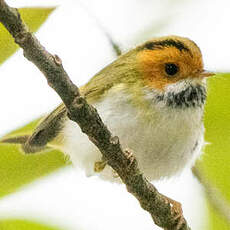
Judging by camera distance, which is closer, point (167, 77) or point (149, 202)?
point (149, 202)

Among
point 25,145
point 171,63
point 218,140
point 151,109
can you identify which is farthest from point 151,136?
point 25,145

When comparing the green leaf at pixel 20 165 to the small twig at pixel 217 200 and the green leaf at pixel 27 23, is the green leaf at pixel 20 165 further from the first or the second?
the small twig at pixel 217 200

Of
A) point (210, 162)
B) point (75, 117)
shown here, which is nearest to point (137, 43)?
point (210, 162)

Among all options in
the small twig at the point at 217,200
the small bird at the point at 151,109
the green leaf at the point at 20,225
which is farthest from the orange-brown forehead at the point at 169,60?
the green leaf at the point at 20,225

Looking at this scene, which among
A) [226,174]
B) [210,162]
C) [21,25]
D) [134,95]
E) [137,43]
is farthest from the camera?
[137,43]

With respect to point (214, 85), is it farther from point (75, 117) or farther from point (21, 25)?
point (21, 25)

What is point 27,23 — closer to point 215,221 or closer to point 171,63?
point 171,63
